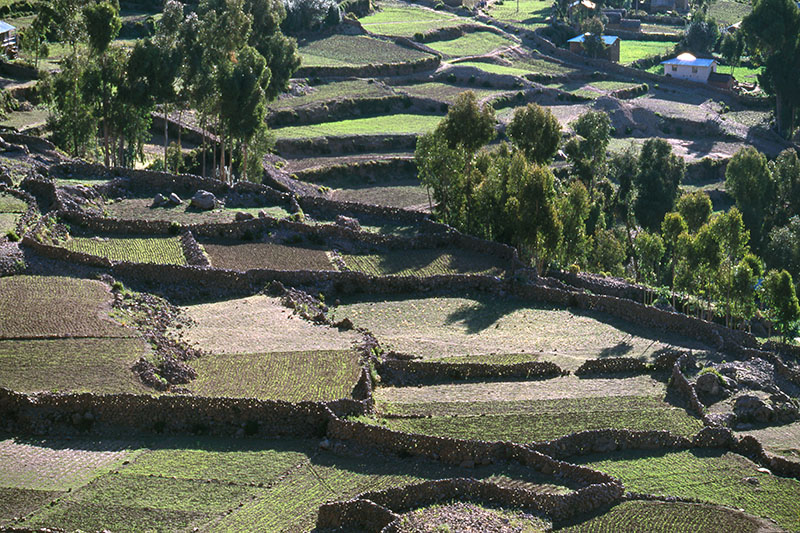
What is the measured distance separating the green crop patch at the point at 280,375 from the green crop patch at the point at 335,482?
21.6ft

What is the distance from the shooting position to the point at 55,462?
6231 cm

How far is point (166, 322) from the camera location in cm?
8244

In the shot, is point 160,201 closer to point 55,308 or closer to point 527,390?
point 55,308

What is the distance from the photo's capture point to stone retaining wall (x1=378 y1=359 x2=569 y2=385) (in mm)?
79188

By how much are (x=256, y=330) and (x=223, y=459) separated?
1997cm

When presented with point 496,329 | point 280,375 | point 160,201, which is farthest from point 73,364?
point 160,201

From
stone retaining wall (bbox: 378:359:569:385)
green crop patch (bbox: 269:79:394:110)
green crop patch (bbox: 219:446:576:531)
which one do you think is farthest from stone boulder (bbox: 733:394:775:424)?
green crop patch (bbox: 269:79:394:110)

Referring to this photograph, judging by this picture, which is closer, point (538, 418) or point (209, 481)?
point (209, 481)

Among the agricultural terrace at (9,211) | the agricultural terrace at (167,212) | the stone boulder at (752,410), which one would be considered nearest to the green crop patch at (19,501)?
the agricultural terrace at (9,211)

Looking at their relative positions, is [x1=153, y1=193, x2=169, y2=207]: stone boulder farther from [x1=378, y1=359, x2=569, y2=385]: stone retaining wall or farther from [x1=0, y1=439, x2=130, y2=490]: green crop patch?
[x1=0, y1=439, x2=130, y2=490]: green crop patch

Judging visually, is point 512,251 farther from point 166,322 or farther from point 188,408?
point 188,408

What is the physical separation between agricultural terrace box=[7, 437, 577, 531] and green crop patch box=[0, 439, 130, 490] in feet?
0.19

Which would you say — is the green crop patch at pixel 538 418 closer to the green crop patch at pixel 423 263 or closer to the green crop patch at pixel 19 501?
the green crop patch at pixel 19 501

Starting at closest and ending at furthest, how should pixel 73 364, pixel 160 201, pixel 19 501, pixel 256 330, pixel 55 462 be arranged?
pixel 19 501, pixel 55 462, pixel 73 364, pixel 256 330, pixel 160 201
